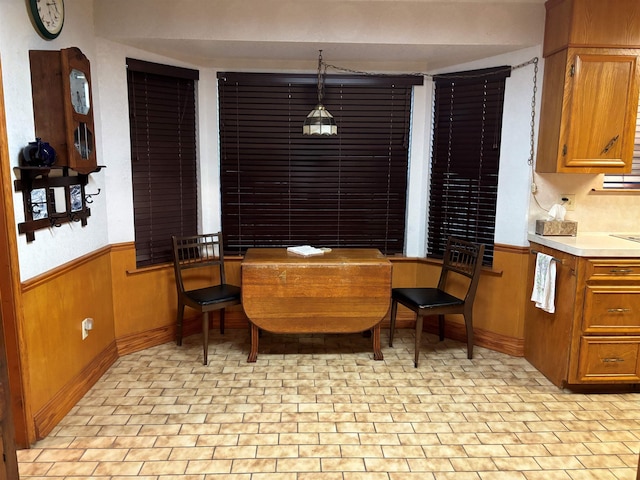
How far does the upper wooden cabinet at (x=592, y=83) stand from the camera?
2828 mm

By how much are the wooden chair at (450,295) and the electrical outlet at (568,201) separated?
0.69 metres

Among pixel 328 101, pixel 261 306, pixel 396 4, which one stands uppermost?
pixel 396 4

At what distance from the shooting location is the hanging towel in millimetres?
2922

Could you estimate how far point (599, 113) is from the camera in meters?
2.92

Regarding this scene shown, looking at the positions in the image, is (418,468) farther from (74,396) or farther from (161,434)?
(74,396)

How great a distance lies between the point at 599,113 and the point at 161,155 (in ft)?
9.95

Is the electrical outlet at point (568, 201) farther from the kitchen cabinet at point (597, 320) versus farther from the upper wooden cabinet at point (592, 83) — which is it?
the kitchen cabinet at point (597, 320)

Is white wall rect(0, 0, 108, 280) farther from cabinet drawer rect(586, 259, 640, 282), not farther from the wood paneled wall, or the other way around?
cabinet drawer rect(586, 259, 640, 282)

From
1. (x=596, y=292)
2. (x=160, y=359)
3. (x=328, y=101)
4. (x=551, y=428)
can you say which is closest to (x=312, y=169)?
(x=328, y=101)

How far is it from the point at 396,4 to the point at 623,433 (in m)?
2.90

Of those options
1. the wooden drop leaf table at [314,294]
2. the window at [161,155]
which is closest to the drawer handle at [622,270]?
the wooden drop leaf table at [314,294]

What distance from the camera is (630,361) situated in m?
2.82

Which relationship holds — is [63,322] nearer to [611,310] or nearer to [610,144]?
[611,310]

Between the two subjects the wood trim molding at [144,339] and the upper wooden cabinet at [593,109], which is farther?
the wood trim molding at [144,339]
